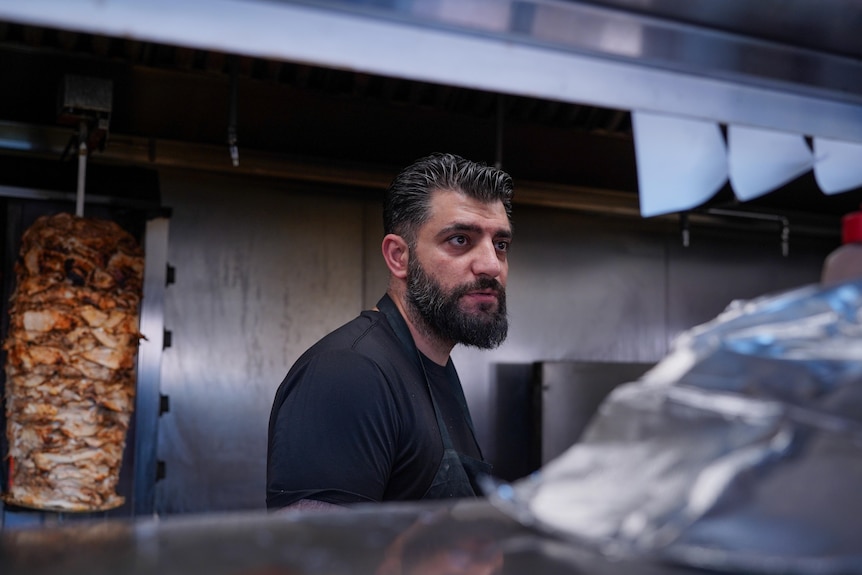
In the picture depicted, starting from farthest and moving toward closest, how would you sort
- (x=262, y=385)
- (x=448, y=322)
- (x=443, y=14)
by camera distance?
(x=262, y=385) < (x=448, y=322) < (x=443, y=14)

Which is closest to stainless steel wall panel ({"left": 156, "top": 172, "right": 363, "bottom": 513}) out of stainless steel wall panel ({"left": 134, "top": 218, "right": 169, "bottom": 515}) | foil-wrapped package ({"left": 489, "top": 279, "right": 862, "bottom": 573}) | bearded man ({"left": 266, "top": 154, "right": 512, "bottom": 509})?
stainless steel wall panel ({"left": 134, "top": 218, "right": 169, "bottom": 515})

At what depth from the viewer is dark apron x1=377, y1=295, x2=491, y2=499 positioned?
1.62 meters

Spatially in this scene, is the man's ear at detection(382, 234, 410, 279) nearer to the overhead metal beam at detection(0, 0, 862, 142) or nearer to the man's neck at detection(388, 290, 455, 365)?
the man's neck at detection(388, 290, 455, 365)

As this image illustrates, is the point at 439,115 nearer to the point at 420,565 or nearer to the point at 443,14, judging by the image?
the point at 443,14

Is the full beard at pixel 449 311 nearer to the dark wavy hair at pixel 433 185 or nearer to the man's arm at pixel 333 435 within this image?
the dark wavy hair at pixel 433 185

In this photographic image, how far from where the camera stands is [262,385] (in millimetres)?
2979

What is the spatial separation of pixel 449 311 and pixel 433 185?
32 cm

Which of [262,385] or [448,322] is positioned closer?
[448,322]

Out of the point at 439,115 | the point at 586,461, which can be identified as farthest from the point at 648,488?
the point at 439,115

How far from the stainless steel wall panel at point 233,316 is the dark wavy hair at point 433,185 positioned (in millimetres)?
1095

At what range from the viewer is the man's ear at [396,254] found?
199 centimetres

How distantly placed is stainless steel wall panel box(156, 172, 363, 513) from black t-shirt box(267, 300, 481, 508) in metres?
1.33

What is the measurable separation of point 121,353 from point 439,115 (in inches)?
47.0

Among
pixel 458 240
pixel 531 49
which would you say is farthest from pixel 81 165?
pixel 531 49
